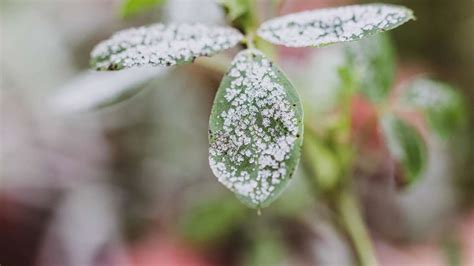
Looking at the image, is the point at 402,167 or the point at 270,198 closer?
the point at 270,198

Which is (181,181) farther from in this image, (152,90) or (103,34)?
(103,34)

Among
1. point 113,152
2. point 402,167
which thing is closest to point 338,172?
point 402,167

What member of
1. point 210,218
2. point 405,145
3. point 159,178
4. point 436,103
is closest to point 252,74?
→ point 405,145

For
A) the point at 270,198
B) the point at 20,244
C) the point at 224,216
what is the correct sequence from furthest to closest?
the point at 20,244 → the point at 224,216 → the point at 270,198

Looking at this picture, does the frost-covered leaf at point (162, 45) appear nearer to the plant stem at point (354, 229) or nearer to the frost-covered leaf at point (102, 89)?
the frost-covered leaf at point (102, 89)

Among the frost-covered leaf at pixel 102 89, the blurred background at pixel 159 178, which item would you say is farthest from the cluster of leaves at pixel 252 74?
the blurred background at pixel 159 178

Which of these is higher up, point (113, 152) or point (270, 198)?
point (270, 198)

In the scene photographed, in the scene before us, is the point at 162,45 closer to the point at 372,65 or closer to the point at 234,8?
the point at 234,8

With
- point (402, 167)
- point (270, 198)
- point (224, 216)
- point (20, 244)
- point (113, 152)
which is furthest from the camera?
point (113, 152)
